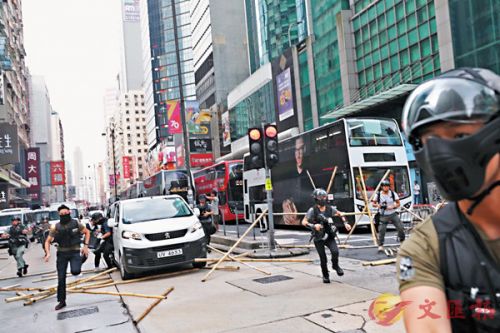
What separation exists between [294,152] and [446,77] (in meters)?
18.6

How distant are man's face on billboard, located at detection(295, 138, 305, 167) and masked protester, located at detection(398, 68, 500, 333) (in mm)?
17826

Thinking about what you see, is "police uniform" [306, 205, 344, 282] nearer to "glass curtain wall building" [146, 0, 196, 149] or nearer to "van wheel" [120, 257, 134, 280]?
"van wheel" [120, 257, 134, 280]

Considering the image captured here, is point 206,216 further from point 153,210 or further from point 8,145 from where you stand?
point 8,145

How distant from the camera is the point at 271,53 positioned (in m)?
46.3

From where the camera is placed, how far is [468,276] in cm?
144

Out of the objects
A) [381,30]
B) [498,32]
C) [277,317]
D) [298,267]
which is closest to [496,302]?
[277,317]

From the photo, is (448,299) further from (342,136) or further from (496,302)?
(342,136)

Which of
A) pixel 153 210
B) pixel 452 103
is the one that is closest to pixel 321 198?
pixel 153 210

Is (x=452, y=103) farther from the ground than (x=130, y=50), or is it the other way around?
(x=130, y=50)

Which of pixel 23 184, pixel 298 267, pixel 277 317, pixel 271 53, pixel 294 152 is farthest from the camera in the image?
pixel 23 184

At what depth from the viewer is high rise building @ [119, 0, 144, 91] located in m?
170

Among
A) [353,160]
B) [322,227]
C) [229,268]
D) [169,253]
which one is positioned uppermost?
[353,160]

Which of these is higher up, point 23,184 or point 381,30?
point 381,30

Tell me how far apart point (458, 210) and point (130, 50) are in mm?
179091
